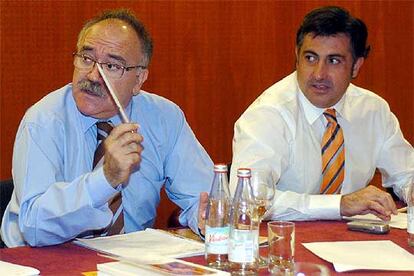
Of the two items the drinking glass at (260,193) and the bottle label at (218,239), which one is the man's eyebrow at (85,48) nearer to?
the drinking glass at (260,193)

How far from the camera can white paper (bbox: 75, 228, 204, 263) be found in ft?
7.09

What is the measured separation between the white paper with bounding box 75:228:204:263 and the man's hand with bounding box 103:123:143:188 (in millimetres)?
182

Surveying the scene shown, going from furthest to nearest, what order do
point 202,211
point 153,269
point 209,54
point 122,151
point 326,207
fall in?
1. point 209,54
2. point 326,207
3. point 202,211
4. point 122,151
5. point 153,269

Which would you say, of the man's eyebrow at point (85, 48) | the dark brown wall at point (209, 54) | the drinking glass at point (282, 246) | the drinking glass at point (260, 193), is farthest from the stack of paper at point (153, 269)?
the dark brown wall at point (209, 54)

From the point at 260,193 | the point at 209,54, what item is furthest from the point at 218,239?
the point at 209,54

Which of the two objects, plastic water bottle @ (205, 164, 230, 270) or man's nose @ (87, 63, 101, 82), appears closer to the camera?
plastic water bottle @ (205, 164, 230, 270)

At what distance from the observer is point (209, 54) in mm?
4449

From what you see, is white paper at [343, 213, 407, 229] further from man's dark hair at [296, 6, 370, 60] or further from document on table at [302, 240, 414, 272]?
man's dark hair at [296, 6, 370, 60]

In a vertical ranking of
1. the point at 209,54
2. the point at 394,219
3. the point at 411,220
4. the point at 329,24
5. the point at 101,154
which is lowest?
the point at 394,219

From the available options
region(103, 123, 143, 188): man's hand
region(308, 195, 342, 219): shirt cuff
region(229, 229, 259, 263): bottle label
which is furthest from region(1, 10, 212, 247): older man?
region(229, 229, 259, 263): bottle label

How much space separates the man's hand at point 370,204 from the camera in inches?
105

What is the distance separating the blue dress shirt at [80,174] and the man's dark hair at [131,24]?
0.18 m

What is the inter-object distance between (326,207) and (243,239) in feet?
3.00

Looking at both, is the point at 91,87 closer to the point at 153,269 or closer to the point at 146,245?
the point at 146,245
